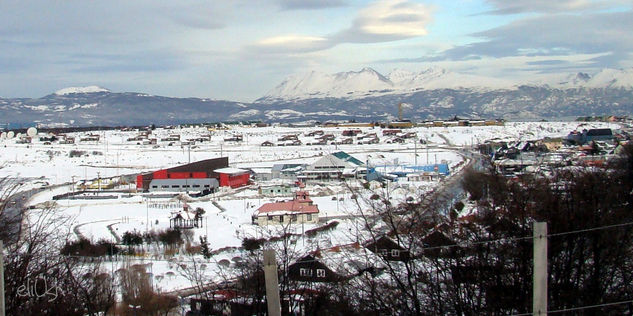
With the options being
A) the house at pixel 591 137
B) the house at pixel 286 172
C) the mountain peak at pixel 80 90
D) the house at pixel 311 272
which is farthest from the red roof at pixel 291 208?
the mountain peak at pixel 80 90

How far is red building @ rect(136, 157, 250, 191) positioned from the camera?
13.1 meters

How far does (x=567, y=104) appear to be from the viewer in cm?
9475

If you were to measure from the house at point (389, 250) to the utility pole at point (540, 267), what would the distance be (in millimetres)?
978

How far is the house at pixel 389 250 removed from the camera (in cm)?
274

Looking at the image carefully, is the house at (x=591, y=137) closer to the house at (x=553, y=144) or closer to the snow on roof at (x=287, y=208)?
the house at (x=553, y=144)

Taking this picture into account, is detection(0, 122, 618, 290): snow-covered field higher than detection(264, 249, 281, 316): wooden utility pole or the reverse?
the reverse

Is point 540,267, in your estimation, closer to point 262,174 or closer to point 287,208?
point 287,208

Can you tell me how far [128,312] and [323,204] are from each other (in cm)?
640

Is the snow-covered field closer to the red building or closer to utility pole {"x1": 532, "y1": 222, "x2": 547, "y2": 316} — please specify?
the red building

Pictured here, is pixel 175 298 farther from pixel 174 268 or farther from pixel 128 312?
pixel 174 268

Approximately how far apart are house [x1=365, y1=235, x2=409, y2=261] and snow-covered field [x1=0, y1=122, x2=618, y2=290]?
35 cm

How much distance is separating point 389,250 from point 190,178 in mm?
10873

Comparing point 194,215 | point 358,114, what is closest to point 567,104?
point 358,114

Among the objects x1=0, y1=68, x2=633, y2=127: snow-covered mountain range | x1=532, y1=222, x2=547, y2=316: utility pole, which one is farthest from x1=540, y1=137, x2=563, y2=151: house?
x1=0, y1=68, x2=633, y2=127: snow-covered mountain range
